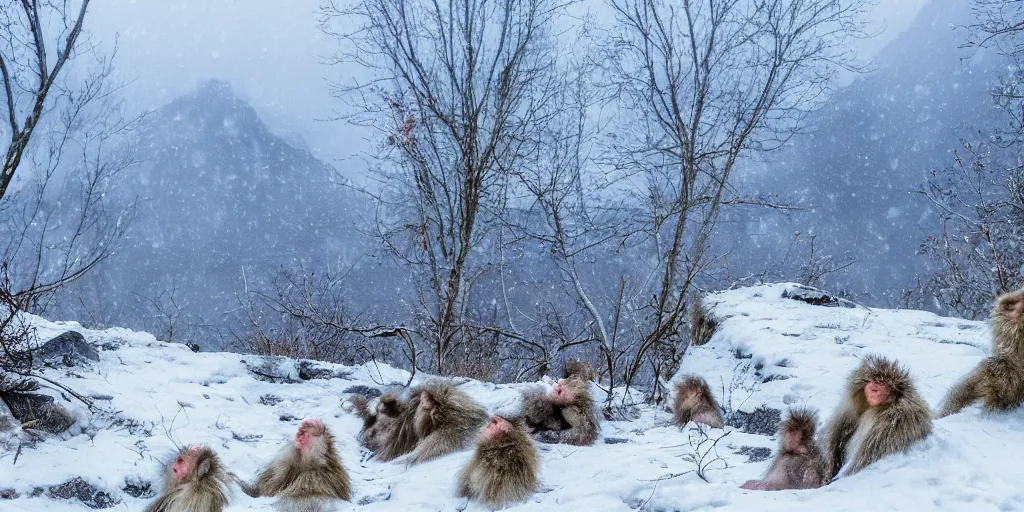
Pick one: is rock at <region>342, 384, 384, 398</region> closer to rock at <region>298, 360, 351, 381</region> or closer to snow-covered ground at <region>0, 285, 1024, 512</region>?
snow-covered ground at <region>0, 285, 1024, 512</region>

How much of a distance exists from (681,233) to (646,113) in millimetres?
1824

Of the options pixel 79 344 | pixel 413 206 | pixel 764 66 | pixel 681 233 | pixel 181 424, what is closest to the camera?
pixel 181 424

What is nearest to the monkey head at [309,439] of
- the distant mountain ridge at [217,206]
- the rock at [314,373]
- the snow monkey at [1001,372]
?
the rock at [314,373]

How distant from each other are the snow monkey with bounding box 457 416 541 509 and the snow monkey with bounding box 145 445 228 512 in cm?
104

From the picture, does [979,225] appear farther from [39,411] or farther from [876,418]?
[39,411]

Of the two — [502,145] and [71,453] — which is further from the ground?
Result: [502,145]

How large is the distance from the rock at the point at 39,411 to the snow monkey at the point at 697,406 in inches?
133

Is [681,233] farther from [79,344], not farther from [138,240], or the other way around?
[138,240]

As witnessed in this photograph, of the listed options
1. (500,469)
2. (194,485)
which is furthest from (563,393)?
(194,485)

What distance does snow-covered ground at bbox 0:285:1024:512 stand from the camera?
229 centimetres

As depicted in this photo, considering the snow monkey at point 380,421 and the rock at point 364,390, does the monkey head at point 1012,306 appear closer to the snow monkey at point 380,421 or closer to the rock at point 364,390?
the snow monkey at point 380,421

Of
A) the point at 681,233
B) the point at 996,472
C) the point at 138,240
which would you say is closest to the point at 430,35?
the point at 681,233

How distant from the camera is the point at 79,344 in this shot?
4492mm

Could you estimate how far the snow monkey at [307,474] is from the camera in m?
2.93
